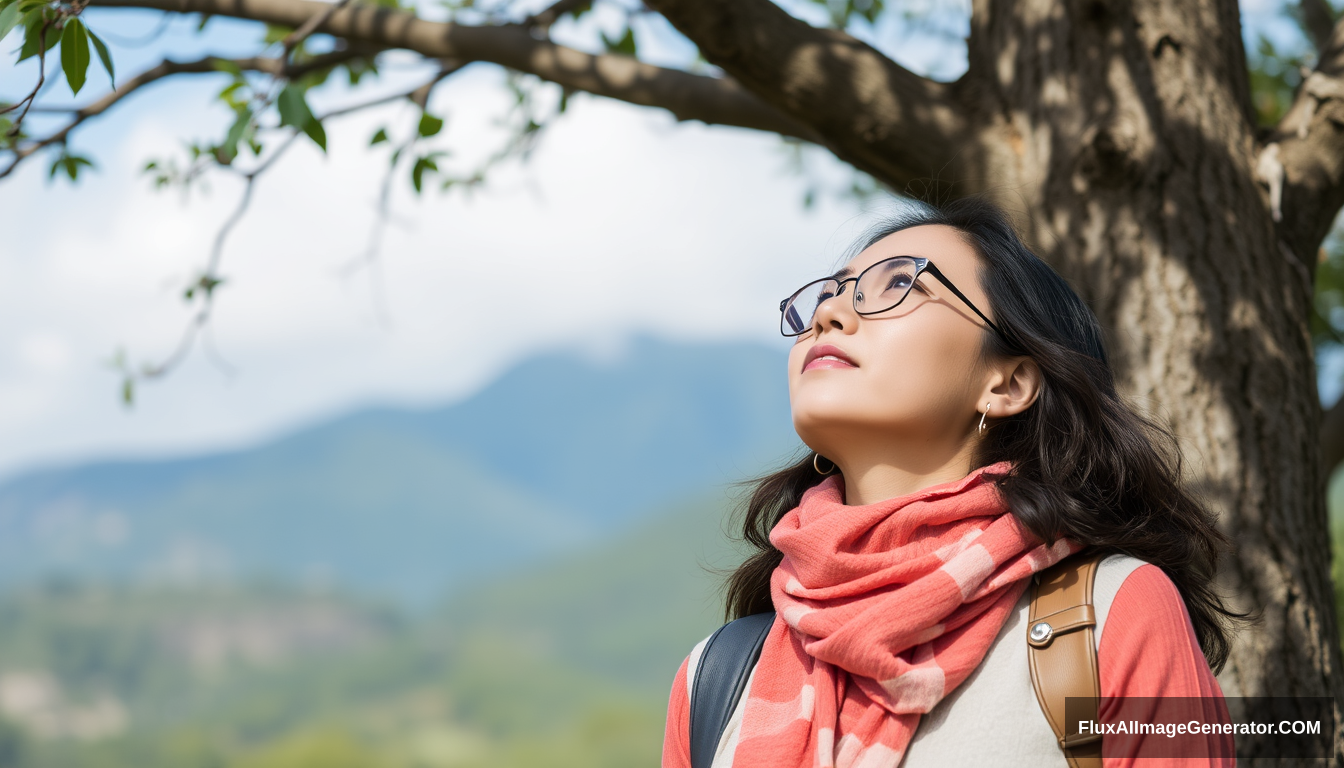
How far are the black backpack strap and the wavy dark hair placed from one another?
0.54 meters

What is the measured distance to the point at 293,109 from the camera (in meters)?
2.24

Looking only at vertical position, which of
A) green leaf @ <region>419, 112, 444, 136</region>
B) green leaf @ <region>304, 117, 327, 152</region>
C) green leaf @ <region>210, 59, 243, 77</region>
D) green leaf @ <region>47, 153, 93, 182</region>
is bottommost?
green leaf @ <region>304, 117, 327, 152</region>

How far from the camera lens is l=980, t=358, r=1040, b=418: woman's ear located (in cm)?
186

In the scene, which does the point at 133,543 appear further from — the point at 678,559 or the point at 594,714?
the point at 594,714

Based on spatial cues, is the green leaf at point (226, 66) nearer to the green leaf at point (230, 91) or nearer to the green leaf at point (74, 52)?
the green leaf at point (230, 91)

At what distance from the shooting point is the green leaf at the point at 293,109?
7.33 ft

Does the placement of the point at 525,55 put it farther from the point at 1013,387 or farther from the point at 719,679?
the point at 719,679

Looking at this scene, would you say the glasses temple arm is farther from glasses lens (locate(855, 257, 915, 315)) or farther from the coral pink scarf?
the coral pink scarf

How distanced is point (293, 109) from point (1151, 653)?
1.93 metres

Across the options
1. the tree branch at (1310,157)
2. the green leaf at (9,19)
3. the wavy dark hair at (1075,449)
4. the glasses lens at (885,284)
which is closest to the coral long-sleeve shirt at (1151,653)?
the wavy dark hair at (1075,449)

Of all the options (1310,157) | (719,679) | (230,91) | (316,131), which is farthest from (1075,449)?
(230,91)

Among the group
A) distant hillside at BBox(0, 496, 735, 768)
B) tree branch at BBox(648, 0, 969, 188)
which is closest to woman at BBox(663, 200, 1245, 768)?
tree branch at BBox(648, 0, 969, 188)

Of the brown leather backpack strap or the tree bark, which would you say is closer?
the brown leather backpack strap

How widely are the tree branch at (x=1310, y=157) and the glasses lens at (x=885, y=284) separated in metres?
1.41
